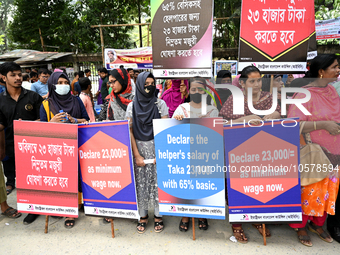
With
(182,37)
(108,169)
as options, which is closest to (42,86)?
(108,169)

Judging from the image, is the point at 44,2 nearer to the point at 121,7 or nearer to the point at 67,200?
the point at 121,7

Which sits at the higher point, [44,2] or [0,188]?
[44,2]

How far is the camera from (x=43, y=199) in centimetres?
251

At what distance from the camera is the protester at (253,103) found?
2.22 m

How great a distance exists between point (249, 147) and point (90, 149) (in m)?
1.69

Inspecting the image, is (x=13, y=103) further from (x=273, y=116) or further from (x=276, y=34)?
(x=276, y=34)

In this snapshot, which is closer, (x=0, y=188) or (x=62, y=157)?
(x=62, y=157)

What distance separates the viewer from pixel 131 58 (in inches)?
344

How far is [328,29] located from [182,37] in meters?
9.98

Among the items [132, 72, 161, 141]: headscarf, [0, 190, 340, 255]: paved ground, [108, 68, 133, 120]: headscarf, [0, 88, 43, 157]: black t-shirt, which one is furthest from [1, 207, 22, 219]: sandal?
[132, 72, 161, 141]: headscarf

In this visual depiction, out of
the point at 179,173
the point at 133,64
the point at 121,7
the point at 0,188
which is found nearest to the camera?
the point at 179,173

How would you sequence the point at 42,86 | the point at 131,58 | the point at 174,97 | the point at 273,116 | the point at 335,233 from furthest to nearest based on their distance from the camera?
the point at 131,58 → the point at 42,86 → the point at 174,97 → the point at 335,233 → the point at 273,116

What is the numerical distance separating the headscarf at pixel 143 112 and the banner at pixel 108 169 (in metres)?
0.17

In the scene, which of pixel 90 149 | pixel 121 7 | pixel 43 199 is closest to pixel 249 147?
pixel 90 149
